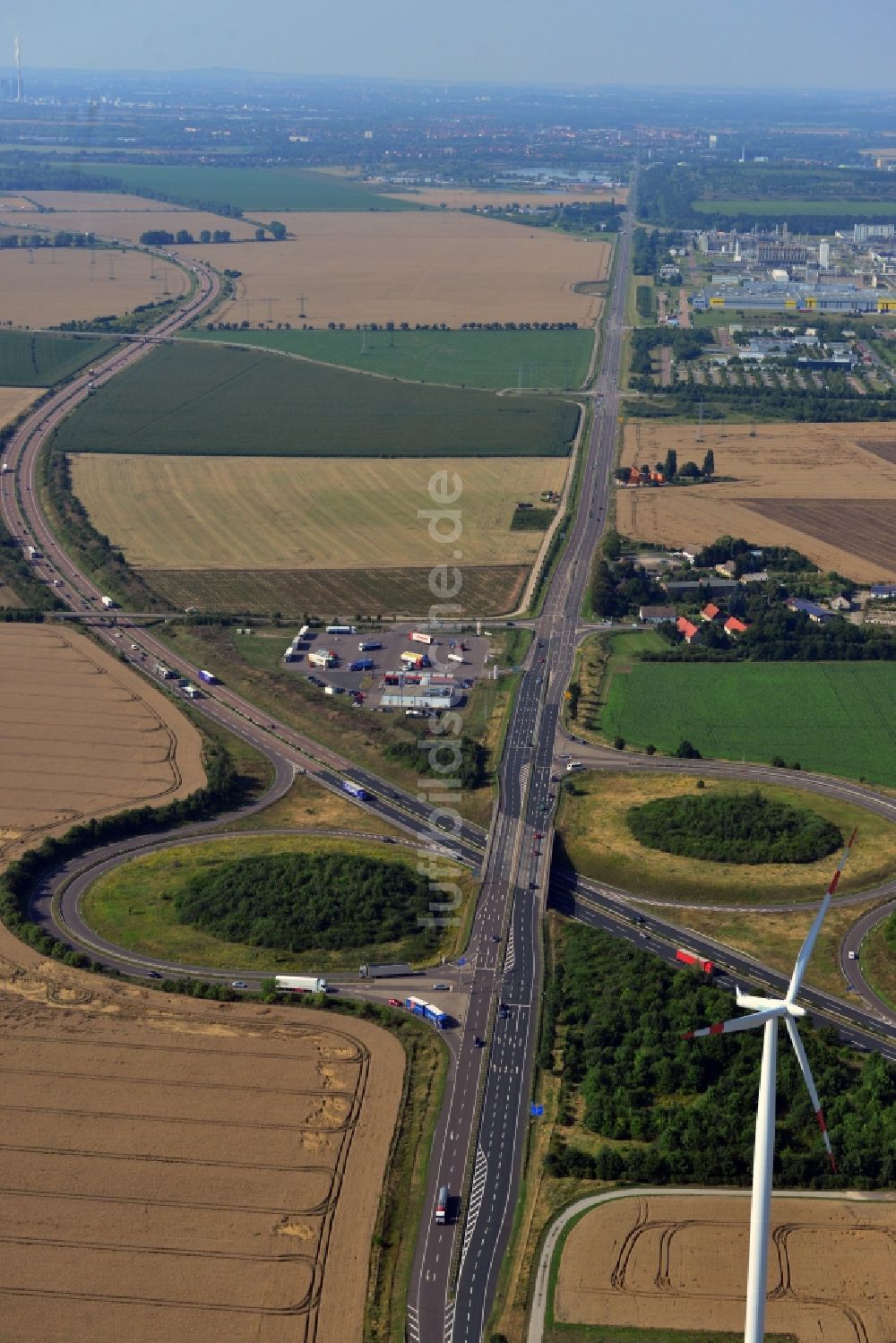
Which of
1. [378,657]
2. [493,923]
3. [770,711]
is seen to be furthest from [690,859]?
[378,657]

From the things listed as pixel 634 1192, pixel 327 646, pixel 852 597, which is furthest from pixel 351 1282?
pixel 852 597

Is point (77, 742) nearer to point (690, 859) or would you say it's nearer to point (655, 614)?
point (690, 859)

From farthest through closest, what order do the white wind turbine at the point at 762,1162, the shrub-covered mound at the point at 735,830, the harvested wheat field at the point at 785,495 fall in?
1. the harvested wheat field at the point at 785,495
2. the shrub-covered mound at the point at 735,830
3. the white wind turbine at the point at 762,1162

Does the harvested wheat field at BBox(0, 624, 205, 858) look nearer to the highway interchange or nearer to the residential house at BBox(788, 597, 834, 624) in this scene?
the highway interchange

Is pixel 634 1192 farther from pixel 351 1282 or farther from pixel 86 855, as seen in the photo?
pixel 86 855

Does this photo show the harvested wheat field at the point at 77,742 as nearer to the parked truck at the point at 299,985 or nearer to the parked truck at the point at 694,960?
the parked truck at the point at 299,985

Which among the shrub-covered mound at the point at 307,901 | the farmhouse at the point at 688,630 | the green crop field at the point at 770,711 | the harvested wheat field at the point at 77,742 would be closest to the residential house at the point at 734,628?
the farmhouse at the point at 688,630

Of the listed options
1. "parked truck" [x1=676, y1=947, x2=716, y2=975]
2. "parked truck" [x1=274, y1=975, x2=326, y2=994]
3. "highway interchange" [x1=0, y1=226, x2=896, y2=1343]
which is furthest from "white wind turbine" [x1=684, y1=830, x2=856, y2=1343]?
"parked truck" [x1=274, y1=975, x2=326, y2=994]
